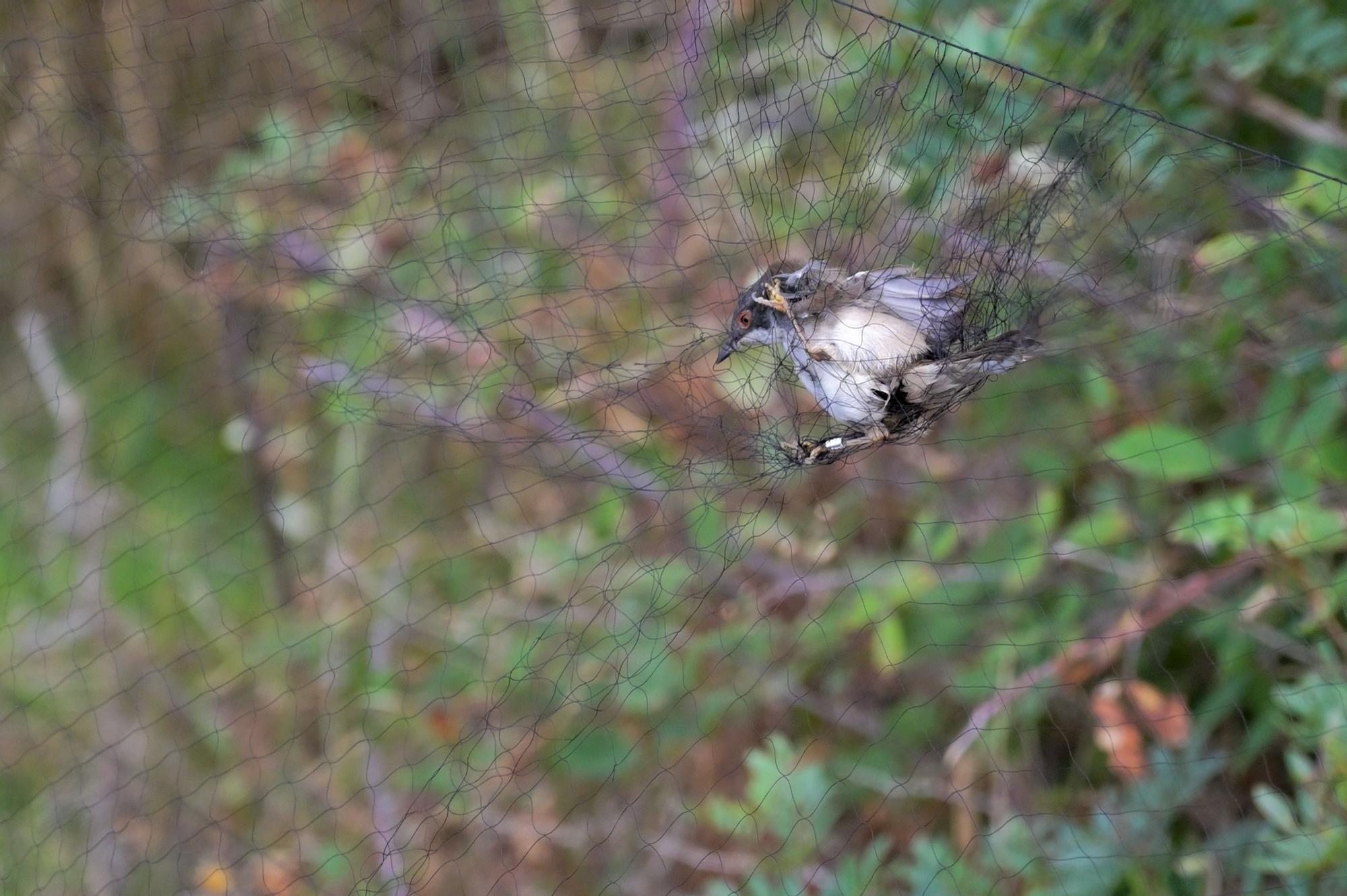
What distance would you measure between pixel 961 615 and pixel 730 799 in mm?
555

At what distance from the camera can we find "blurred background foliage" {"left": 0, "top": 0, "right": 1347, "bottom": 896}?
125 cm

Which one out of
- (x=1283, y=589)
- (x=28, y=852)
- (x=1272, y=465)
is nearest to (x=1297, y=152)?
(x=1272, y=465)

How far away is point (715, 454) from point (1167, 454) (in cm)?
60

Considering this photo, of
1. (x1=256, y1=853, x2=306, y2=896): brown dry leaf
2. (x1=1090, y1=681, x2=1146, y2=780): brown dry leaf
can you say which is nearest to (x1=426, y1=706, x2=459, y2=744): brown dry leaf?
(x1=256, y1=853, x2=306, y2=896): brown dry leaf

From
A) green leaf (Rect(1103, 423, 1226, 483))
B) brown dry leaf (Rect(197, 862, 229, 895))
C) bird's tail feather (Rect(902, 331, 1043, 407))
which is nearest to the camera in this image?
bird's tail feather (Rect(902, 331, 1043, 407))

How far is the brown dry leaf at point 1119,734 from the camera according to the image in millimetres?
1443

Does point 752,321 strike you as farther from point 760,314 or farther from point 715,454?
point 715,454

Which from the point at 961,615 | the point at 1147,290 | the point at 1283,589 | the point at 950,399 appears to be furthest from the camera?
the point at 961,615

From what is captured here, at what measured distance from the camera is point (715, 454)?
3.91 ft

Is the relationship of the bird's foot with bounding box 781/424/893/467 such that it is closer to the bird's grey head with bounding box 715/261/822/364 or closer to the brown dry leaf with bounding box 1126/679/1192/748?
the bird's grey head with bounding box 715/261/822/364

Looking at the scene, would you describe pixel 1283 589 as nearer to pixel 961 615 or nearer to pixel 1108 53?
pixel 961 615

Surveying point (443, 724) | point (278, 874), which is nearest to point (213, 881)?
point (278, 874)

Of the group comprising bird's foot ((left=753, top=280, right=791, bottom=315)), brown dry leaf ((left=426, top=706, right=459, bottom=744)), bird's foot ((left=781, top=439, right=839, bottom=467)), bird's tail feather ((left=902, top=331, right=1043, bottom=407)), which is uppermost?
bird's foot ((left=753, top=280, right=791, bottom=315))

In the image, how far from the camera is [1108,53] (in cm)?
151
